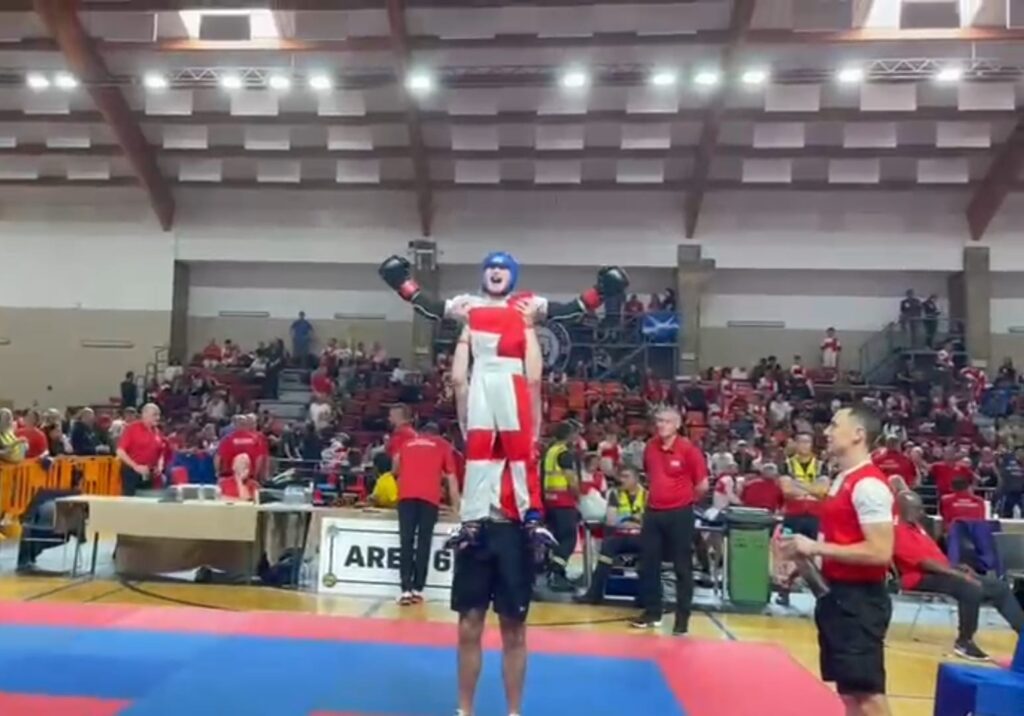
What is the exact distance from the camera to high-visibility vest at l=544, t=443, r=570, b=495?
8.54 metres

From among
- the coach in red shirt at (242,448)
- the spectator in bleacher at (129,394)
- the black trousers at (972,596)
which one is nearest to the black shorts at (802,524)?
the black trousers at (972,596)

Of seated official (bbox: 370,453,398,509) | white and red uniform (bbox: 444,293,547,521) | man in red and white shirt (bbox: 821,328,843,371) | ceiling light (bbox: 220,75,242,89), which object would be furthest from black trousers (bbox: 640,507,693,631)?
man in red and white shirt (bbox: 821,328,843,371)

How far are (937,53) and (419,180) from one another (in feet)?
32.2

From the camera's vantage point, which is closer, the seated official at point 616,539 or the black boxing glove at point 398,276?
the black boxing glove at point 398,276

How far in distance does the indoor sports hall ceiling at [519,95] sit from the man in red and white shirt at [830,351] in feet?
11.1

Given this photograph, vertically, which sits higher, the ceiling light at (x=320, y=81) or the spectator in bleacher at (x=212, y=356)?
the ceiling light at (x=320, y=81)

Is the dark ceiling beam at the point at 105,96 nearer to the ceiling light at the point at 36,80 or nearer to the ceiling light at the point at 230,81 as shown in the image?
the ceiling light at the point at 36,80

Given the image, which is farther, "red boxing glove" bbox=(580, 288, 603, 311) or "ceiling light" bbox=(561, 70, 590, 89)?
"ceiling light" bbox=(561, 70, 590, 89)

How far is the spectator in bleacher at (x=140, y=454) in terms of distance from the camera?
9984 millimetres

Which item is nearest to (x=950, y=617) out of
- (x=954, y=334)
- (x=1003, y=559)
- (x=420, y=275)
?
(x=1003, y=559)

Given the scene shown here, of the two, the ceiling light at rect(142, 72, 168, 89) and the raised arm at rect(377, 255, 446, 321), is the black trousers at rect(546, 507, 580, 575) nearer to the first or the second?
the raised arm at rect(377, 255, 446, 321)

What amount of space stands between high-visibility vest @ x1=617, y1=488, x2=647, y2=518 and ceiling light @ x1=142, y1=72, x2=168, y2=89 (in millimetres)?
11979

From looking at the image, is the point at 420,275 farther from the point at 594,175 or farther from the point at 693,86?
the point at 693,86

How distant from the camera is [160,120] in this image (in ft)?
59.4
